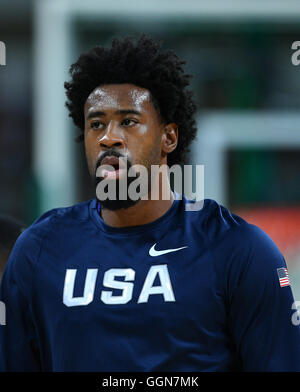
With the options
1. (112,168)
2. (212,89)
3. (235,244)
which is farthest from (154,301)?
(212,89)

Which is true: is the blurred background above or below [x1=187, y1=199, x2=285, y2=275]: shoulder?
above

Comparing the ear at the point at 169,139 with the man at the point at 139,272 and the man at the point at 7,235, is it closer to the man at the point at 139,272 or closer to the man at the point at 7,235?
the man at the point at 139,272

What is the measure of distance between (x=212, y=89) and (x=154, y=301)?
6.00m

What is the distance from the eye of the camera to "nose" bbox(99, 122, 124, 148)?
6.65 feet

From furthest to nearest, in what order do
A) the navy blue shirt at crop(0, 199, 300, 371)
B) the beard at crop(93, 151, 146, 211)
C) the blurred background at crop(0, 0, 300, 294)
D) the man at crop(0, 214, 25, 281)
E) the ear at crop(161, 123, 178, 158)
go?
the blurred background at crop(0, 0, 300, 294), the man at crop(0, 214, 25, 281), the ear at crop(161, 123, 178, 158), the beard at crop(93, 151, 146, 211), the navy blue shirt at crop(0, 199, 300, 371)

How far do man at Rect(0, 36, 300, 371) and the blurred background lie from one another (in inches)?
192

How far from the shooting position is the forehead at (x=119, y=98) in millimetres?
2055

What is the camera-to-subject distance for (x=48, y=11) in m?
7.73

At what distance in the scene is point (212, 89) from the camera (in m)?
7.67

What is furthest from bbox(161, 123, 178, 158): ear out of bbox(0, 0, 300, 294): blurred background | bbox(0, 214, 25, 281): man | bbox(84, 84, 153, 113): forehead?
bbox(0, 0, 300, 294): blurred background

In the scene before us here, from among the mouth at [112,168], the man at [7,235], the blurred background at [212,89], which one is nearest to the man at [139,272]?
the mouth at [112,168]

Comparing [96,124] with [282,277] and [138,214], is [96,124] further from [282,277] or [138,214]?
[282,277]

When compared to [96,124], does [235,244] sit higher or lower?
lower

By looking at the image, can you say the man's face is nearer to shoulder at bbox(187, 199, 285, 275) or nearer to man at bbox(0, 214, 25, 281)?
shoulder at bbox(187, 199, 285, 275)
